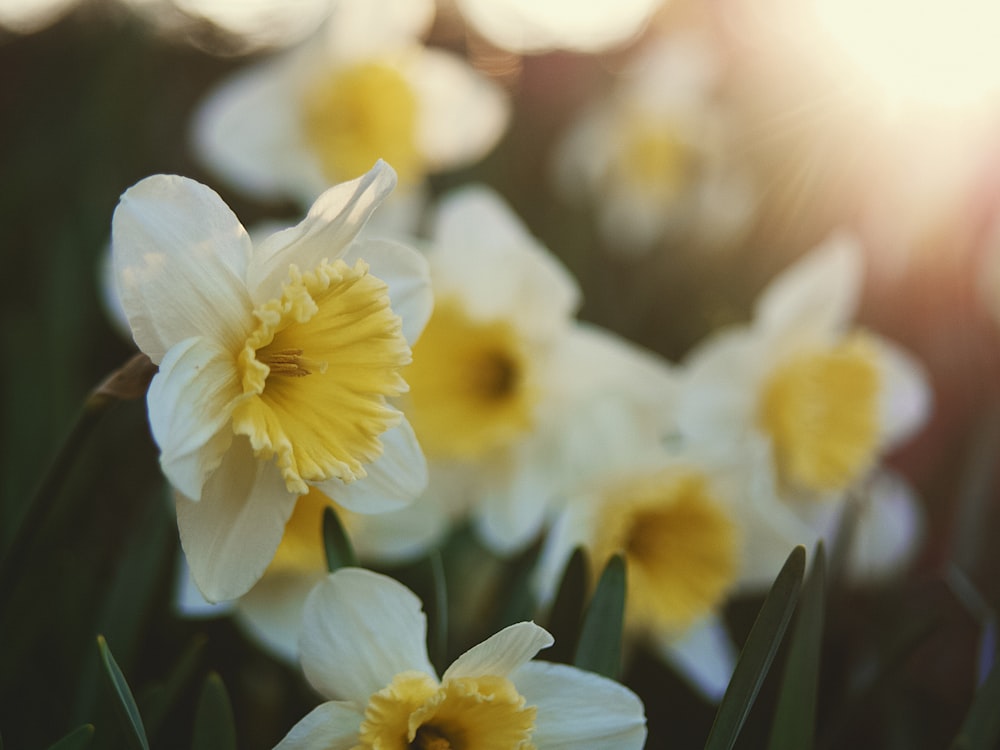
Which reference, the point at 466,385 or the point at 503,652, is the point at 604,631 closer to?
the point at 503,652

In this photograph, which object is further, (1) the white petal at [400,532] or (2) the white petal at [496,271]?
(2) the white petal at [496,271]

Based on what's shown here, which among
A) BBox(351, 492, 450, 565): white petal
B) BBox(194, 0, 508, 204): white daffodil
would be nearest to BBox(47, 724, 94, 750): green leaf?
BBox(351, 492, 450, 565): white petal

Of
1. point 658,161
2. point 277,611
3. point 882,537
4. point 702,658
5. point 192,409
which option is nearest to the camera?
point 192,409

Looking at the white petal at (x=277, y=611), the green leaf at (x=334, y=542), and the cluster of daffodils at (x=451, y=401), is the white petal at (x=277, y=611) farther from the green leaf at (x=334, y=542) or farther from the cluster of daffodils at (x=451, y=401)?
the green leaf at (x=334, y=542)

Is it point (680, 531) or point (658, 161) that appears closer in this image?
point (680, 531)

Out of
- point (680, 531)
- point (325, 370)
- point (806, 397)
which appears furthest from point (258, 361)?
point (806, 397)

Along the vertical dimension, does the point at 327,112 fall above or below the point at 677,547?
above

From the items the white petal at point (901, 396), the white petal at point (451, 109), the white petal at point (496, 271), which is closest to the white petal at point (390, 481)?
the white petal at point (496, 271)
